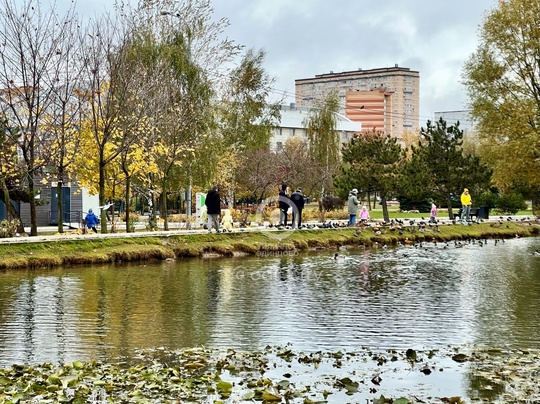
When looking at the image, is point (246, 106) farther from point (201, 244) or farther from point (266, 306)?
point (266, 306)

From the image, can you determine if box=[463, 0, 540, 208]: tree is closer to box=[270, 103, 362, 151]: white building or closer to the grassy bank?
the grassy bank

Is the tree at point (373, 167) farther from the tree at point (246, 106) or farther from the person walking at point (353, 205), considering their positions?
the tree at point (246, 106)

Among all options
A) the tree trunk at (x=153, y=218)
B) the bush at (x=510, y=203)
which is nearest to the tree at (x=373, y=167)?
the tree trunk at (x=153, y=218)

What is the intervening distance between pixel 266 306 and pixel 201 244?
51.2ft

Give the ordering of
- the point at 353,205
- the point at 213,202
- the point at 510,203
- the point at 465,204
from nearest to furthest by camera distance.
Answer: the point at 213,202, the point at 353,205, the point at 465,204, the point at 510,203

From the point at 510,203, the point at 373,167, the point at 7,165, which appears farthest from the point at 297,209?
the point at 510,203

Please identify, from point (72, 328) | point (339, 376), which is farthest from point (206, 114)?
point (339, 376)

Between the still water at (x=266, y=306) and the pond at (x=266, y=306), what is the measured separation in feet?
0.09

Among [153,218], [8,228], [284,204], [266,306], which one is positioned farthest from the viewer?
[153,218]

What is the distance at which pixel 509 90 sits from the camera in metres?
53.5

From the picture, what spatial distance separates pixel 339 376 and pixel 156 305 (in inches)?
338

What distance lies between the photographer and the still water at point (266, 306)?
50.3ft

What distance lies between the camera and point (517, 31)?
52.0m

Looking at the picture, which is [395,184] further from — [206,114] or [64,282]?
[64,282]
